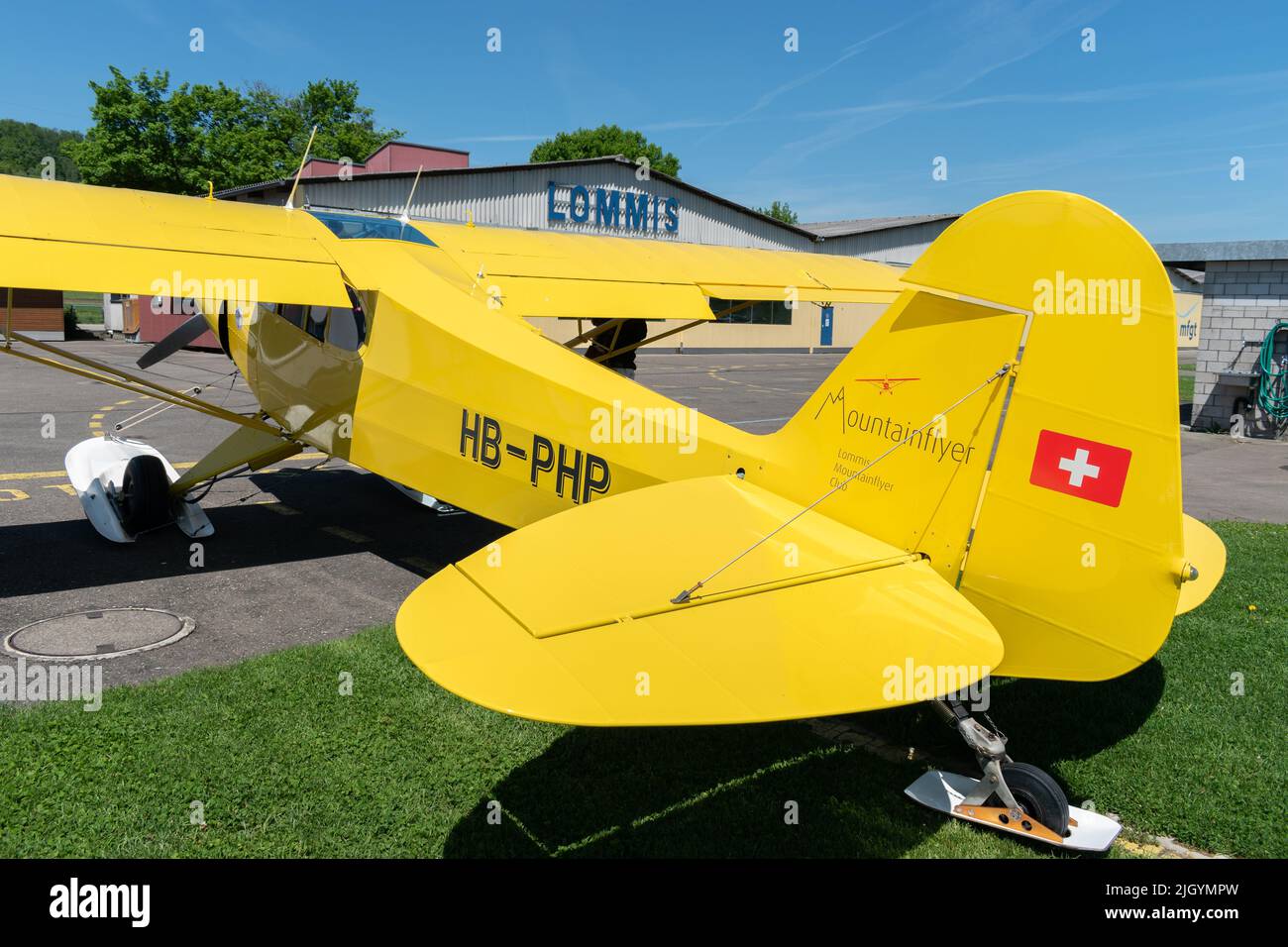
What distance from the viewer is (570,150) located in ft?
255

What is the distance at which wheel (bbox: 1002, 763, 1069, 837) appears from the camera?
13.2 ft

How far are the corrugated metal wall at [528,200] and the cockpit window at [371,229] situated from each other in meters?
18.8

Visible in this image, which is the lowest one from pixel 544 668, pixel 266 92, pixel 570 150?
pixel 544 668

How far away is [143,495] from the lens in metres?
8.39

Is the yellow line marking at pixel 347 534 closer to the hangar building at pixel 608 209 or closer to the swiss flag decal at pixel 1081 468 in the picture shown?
the swiss flag decal at pixel 1081 468

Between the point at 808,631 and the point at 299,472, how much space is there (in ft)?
34.0

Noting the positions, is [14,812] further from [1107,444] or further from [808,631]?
[1107,444]

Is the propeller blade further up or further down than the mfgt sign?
further down

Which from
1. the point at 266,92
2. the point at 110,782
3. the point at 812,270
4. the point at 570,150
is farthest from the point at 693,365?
the point at 266,92

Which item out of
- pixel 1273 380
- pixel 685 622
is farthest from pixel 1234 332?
pixel 685 622

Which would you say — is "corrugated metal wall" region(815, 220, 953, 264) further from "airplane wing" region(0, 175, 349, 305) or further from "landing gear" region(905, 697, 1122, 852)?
"landing gear" region(905, 697, 1122, 852)

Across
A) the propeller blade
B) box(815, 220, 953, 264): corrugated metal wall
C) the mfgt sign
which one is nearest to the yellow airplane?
the propeller blade

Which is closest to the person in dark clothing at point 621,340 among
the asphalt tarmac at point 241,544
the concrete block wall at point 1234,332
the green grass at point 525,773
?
the asphalt tarmac at point 241,544

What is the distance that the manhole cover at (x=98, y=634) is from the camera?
5.85 meters
